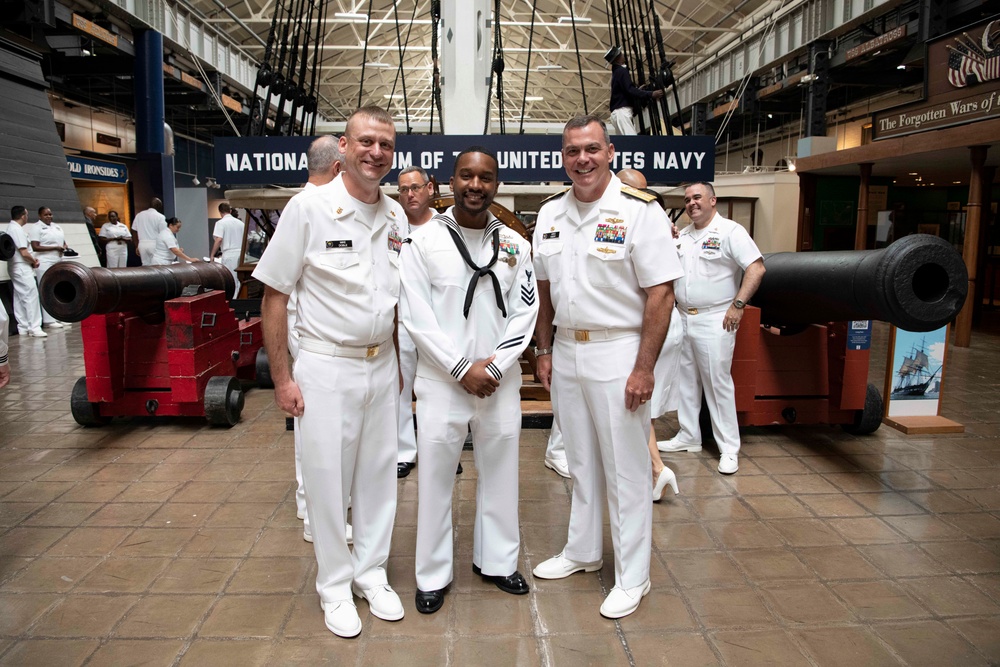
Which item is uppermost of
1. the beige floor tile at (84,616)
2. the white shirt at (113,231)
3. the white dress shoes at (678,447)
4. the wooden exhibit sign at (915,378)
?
the white shirt at (113,231)

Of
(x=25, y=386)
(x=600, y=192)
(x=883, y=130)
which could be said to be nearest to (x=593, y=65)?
(x=883, y=130)

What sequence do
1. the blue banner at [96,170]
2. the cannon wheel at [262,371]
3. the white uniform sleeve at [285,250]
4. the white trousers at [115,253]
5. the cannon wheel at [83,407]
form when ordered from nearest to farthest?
the white uniform sleeve at [285,250] → the cannon wheel at [83,407] → the cannon wheel at [262,371] → the white trousers at [115,253] → the blue banner at [96,170]

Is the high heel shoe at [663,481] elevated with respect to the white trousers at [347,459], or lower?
lower

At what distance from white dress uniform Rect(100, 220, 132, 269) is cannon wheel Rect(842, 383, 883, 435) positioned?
1240cm

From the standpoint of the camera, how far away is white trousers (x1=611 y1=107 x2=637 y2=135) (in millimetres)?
7262

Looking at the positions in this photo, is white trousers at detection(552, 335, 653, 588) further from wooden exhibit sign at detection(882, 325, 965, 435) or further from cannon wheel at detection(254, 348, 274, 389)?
cannon wheel at detection(254, 348, 274, 389)

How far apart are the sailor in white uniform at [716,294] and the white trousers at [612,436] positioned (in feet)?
5.43

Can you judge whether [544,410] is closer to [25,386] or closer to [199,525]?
[199,525]

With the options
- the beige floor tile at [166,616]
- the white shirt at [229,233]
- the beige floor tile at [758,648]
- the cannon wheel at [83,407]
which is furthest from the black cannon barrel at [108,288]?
the white shirt at [229,233]

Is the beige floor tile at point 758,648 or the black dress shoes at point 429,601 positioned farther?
the black dress shoes at point 429,601

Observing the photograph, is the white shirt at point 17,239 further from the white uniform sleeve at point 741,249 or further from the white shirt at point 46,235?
the white uniform sleeve at point 741,249

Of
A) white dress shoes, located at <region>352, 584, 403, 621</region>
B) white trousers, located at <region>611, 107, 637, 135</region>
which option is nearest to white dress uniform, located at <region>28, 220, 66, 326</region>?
white trousers, located at <region>611, 107, 637, 135</region>

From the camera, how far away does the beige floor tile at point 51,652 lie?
7.54 feet

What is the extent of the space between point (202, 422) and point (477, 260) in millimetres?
3552
